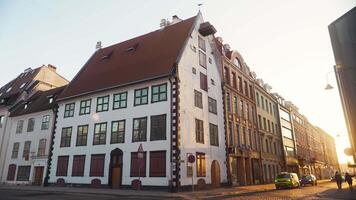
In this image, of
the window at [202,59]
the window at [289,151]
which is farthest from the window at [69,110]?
the window at [289,151]

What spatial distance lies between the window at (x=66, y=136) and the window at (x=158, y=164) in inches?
448

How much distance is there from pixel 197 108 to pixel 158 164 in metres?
6.69

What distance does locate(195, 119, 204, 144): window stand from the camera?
78.4ft

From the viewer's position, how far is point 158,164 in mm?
21250

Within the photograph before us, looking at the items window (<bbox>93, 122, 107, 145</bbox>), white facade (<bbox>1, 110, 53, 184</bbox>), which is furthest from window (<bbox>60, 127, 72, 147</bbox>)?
window (<bbox>93, 122, 107, 145</bbox>)

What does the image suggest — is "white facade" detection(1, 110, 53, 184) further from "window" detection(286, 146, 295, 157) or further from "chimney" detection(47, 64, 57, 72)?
"window" detection(286, 146, 295, 157)

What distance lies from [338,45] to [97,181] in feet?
75.6

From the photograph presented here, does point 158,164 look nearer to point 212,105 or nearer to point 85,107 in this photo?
point 212,105

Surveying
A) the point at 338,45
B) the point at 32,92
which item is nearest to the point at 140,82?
the point at 338,45

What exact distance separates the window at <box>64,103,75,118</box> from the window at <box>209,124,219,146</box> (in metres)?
15.2

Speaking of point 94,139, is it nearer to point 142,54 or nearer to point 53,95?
point 142,54

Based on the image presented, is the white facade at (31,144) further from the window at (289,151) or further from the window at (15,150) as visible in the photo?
the window at (289,151)

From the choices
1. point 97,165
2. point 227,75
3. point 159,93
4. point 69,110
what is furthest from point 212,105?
point 69,110

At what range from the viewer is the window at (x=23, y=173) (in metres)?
31.7
